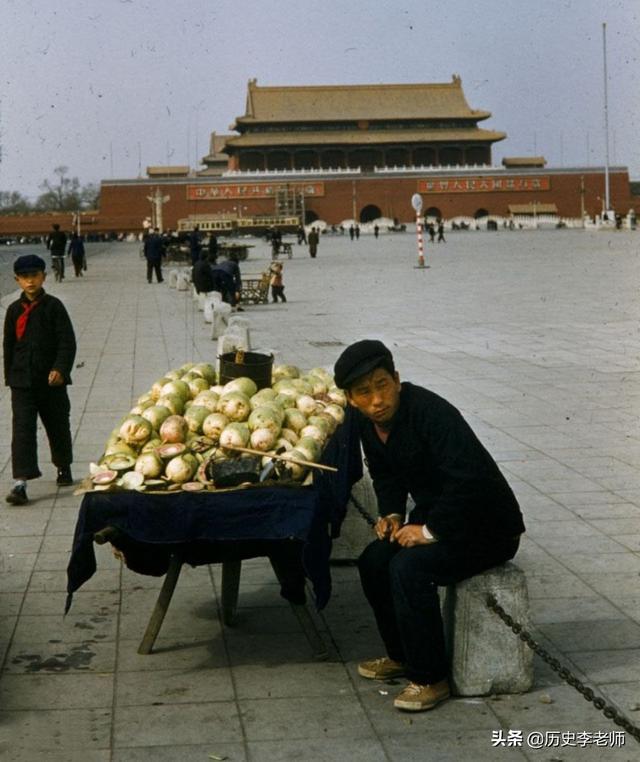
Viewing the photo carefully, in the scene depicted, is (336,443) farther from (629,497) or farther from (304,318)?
(304,318)

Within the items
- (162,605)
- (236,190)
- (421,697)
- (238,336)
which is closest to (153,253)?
(238,336)

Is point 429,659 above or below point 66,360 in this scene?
below

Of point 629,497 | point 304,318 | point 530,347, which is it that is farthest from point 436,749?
point 304,318

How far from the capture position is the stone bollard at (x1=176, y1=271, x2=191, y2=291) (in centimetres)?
3134

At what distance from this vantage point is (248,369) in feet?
19.7

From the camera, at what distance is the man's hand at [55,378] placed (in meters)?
7.93

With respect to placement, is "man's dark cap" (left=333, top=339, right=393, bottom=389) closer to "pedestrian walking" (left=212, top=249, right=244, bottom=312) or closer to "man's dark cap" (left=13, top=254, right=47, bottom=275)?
"man's dark cap" (left=13, top=254, right=47, bottom=275)

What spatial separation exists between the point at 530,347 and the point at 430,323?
4105mm

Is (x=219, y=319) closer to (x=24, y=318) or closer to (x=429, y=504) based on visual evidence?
(x=24, y=318)

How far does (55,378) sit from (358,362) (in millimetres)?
3970

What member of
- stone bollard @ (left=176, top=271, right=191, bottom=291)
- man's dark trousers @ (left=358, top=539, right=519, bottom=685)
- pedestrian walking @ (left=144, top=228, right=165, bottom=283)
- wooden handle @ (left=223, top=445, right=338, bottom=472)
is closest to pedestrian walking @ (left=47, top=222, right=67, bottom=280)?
pedestrian walking @ (left=144, top=228, right=165, bottom=283)

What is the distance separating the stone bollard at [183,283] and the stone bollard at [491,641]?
27.2 m

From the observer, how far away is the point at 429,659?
4.48 meters

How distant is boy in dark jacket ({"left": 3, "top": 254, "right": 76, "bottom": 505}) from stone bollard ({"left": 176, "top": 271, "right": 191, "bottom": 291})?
918 inches
